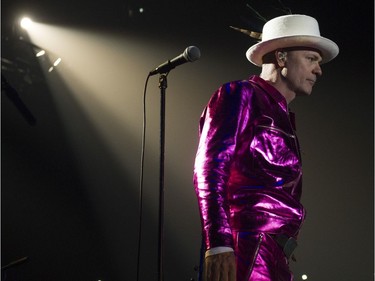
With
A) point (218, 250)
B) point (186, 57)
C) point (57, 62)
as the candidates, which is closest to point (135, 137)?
point (57, 62)

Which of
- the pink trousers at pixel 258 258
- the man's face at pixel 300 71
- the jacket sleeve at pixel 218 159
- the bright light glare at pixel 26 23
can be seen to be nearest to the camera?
the jacket sleeve at pixel 218 159

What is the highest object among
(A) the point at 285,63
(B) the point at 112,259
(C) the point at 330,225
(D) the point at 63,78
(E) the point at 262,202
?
(D) the point at 63,78

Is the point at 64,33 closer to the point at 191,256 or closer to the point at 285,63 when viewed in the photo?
the point at 191,256

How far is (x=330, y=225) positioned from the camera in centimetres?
665

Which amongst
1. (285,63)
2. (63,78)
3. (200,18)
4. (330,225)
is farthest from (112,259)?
(285,63)

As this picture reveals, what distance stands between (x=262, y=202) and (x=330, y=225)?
5.15m

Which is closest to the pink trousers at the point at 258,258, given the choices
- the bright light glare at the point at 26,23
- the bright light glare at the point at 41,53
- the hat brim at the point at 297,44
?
the hat brim at the point at 297,44

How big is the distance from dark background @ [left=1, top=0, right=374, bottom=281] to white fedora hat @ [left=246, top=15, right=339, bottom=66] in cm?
403

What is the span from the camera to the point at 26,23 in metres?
7.21

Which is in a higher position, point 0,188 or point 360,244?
point 0,188

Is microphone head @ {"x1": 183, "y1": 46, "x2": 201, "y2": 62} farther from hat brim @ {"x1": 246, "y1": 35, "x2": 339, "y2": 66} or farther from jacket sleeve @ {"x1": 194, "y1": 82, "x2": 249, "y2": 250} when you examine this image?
jacket sleeve @ {"x1": 194, "y1": 82, "x2": 249, "y2": 250}

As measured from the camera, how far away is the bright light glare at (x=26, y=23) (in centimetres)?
711

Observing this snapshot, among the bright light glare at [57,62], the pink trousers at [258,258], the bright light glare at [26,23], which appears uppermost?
the bright light glare at [26,23]

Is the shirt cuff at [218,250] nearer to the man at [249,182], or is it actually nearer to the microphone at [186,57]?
the man at [249,182]
